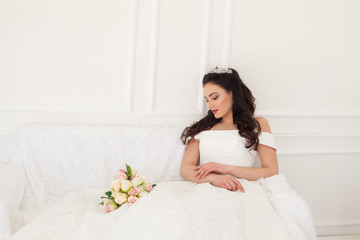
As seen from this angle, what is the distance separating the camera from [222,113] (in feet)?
7.93

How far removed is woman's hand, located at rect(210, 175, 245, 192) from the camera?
2023 mm

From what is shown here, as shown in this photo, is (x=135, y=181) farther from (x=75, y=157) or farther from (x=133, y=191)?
(x=75, y=157)

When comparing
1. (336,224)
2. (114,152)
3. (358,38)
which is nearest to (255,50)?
(358,38)

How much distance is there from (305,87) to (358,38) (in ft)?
1.98

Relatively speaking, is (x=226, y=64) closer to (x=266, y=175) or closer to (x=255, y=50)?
(x=255, y=50)

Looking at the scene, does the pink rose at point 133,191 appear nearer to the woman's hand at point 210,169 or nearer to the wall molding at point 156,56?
the woman's hand at point 210,169

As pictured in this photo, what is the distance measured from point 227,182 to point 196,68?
3.05 ft

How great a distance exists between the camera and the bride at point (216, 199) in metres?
1.54

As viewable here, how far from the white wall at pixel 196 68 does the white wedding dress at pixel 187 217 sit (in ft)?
2.33

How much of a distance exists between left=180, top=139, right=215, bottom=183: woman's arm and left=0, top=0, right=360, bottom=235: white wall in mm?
273

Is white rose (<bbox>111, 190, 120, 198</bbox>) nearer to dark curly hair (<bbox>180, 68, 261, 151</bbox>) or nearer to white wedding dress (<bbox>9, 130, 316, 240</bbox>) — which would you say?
white wedding dress (<bbox>9, 130, 316, 240</bbox>)

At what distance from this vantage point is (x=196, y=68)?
8.51ft

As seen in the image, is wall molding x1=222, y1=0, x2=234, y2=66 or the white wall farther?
wall molding x1=222, y1=0, x2=234, y2=66

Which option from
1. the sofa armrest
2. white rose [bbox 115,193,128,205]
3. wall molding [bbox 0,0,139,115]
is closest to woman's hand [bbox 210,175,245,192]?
white rose [bbox 115,193,128,205]
